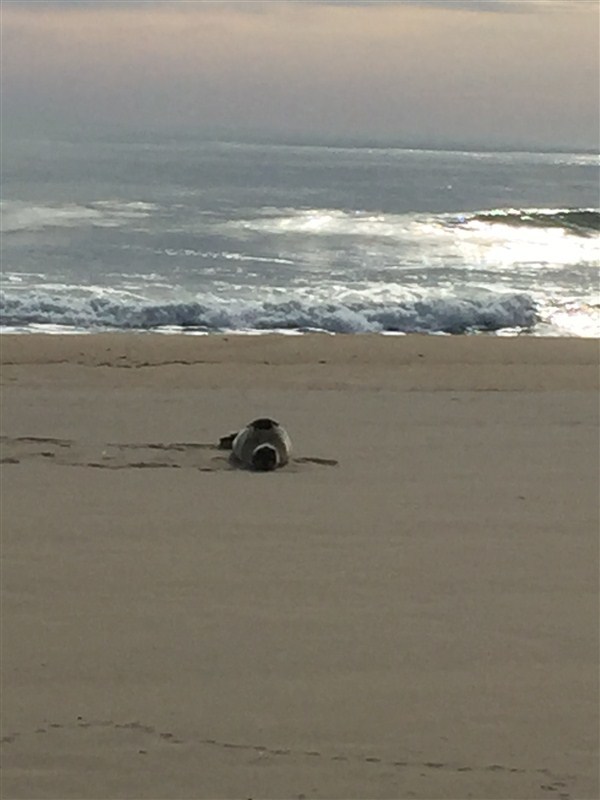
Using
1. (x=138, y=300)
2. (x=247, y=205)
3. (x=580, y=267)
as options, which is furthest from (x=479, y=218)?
(x=138, y=300)

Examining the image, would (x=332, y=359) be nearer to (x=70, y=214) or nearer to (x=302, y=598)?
(x=302, y=598)

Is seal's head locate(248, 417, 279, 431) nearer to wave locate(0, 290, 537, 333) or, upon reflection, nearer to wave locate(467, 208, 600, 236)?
wave locate(0, 290, 537, 333)

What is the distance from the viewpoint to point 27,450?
5.34 metres

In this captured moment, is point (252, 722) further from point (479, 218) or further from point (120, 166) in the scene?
point (120, 166)

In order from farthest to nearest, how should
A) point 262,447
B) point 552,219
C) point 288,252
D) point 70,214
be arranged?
point 552,219 < point 70,214 < point 288,252 < point 262,447

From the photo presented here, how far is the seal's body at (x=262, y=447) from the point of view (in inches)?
201

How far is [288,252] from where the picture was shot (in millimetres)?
17422

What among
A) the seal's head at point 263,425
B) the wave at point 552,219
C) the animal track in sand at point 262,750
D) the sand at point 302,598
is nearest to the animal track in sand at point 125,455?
the sand at point 302,598

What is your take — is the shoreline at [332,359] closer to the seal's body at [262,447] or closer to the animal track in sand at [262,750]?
the seal's body at [262,447]

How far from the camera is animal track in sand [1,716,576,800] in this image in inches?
109

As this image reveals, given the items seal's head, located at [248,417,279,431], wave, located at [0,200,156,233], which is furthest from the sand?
wave, located at [0,200,156,233]

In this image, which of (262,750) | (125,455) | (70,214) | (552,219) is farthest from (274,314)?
(552,219)

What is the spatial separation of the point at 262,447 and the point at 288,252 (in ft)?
41.2

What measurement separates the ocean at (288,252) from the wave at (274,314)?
24mm
